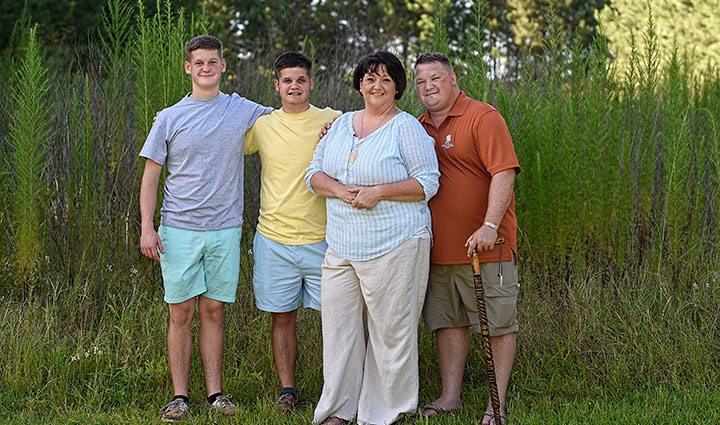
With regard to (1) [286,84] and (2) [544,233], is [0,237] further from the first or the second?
(2) [544,233]

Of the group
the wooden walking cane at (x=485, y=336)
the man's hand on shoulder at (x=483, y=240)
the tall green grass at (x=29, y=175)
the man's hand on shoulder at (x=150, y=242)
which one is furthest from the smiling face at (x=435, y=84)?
the tall green grass at (x=29, y=175)

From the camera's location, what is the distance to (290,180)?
3588mm

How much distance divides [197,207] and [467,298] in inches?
54.6

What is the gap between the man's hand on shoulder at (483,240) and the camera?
3285 millimetres

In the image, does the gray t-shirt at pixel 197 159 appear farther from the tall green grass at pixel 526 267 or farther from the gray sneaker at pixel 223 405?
the tall green grass at pixel 526 267

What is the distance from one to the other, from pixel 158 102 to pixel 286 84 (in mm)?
1485

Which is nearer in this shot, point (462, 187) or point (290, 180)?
point (462, 187)

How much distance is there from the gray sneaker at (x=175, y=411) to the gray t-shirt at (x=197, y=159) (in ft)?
2.86

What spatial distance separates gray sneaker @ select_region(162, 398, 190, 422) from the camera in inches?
141

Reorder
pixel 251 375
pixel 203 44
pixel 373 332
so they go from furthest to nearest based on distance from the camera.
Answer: pixel 251 375
pixel 203 44
pixel 373 332

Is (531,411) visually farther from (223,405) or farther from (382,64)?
(382,64)

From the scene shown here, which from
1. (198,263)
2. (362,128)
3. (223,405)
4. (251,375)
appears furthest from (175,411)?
(362,128)

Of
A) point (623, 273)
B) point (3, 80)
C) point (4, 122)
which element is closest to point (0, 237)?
point (4, 122)

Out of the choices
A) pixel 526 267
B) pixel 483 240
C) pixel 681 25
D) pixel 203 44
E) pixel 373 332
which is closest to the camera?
pixel 483 240
